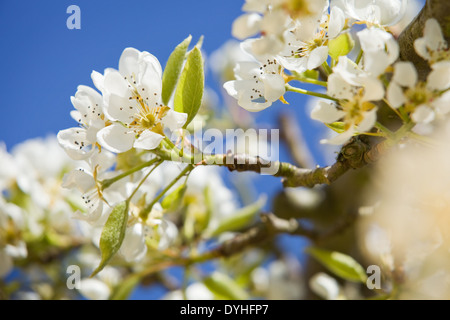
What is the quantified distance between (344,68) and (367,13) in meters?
0.15

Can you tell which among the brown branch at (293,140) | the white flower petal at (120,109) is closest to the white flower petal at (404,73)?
the white flower petal at (120,109)

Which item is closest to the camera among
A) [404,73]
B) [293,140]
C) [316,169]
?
[404,73]

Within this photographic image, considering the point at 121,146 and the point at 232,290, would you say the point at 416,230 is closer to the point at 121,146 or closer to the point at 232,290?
the point at 232,290

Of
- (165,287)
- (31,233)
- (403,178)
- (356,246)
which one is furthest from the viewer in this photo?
(165,287)

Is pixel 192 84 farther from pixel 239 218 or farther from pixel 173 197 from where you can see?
pixel 239 218

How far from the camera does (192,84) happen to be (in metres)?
0.59

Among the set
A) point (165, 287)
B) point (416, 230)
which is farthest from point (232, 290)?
point (165, 287)

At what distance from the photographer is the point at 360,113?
51 centimetres

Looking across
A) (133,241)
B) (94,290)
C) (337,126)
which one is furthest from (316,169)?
(94,290)

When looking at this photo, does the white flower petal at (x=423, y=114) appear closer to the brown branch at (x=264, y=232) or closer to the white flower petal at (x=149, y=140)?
the white flower petal at (x=149, y=140)

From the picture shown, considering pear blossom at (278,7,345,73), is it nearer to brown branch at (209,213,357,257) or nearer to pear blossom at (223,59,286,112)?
pear blossom at (223,59,286,112)

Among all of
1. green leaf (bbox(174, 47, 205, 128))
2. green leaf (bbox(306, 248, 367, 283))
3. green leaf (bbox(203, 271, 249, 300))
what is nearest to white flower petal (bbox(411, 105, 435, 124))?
green leaf (bbox(174, 47, 205, 128))

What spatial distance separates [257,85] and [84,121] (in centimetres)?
27

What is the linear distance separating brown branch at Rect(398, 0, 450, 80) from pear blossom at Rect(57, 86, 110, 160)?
45 cm
